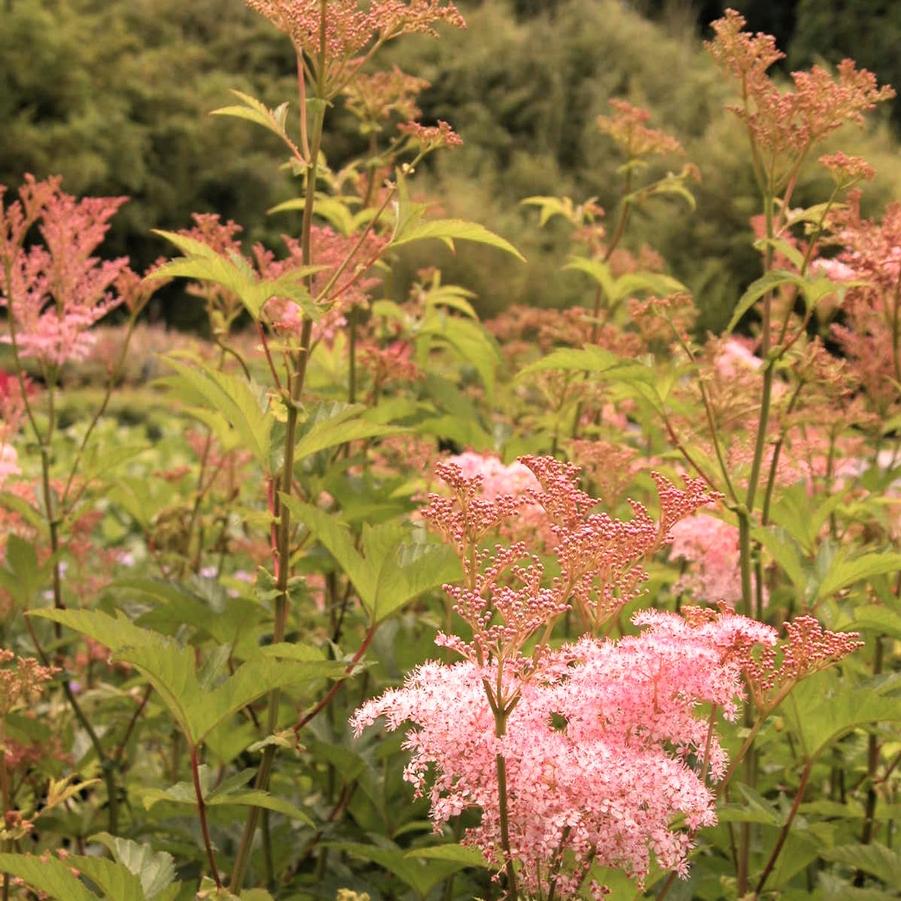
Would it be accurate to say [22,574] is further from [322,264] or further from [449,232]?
[449,232]

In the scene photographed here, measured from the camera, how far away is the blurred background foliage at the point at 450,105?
2105cm

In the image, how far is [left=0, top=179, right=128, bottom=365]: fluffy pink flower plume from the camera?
7.65ft

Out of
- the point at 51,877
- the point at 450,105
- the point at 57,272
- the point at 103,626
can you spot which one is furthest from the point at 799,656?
the point at 450,105

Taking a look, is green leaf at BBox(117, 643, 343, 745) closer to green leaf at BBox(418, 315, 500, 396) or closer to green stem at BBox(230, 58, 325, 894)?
green stem at BBox(230, 58, 325, 894)

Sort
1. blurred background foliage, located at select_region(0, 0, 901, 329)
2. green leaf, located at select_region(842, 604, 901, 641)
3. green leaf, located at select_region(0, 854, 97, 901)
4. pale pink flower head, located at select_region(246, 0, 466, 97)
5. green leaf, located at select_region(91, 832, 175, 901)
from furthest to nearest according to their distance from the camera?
blurred background foliage, located at select_region(0, 0, 901, 329)
green leaf, located at select_region(842, 604, 901, 641)
pale pink flower head, located at select_region(246, 0, 466, 97)
green leaf, located at select_region(91, 832, 175, 901)
green leaf, located at select_region(0, 854, 97, 901)

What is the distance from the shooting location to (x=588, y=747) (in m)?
1.10

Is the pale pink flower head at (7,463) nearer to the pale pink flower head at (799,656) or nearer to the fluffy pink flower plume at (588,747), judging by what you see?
the fluffy pink flower plume at (588,747)

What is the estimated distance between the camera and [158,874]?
1505mm

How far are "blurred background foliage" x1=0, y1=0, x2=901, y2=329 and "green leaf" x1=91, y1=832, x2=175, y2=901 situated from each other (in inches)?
544

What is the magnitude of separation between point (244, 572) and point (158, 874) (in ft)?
11.1

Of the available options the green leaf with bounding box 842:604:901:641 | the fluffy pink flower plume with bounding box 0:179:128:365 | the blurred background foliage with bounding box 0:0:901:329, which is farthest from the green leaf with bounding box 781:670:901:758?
the blurred background foliage with bounding box 0:0:901:329

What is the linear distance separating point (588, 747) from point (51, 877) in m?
0.68

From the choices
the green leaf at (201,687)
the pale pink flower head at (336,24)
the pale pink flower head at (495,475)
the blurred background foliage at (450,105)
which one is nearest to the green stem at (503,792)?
the green leaf at (201,687)

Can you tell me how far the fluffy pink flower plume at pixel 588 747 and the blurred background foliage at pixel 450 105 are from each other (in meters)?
14.0
